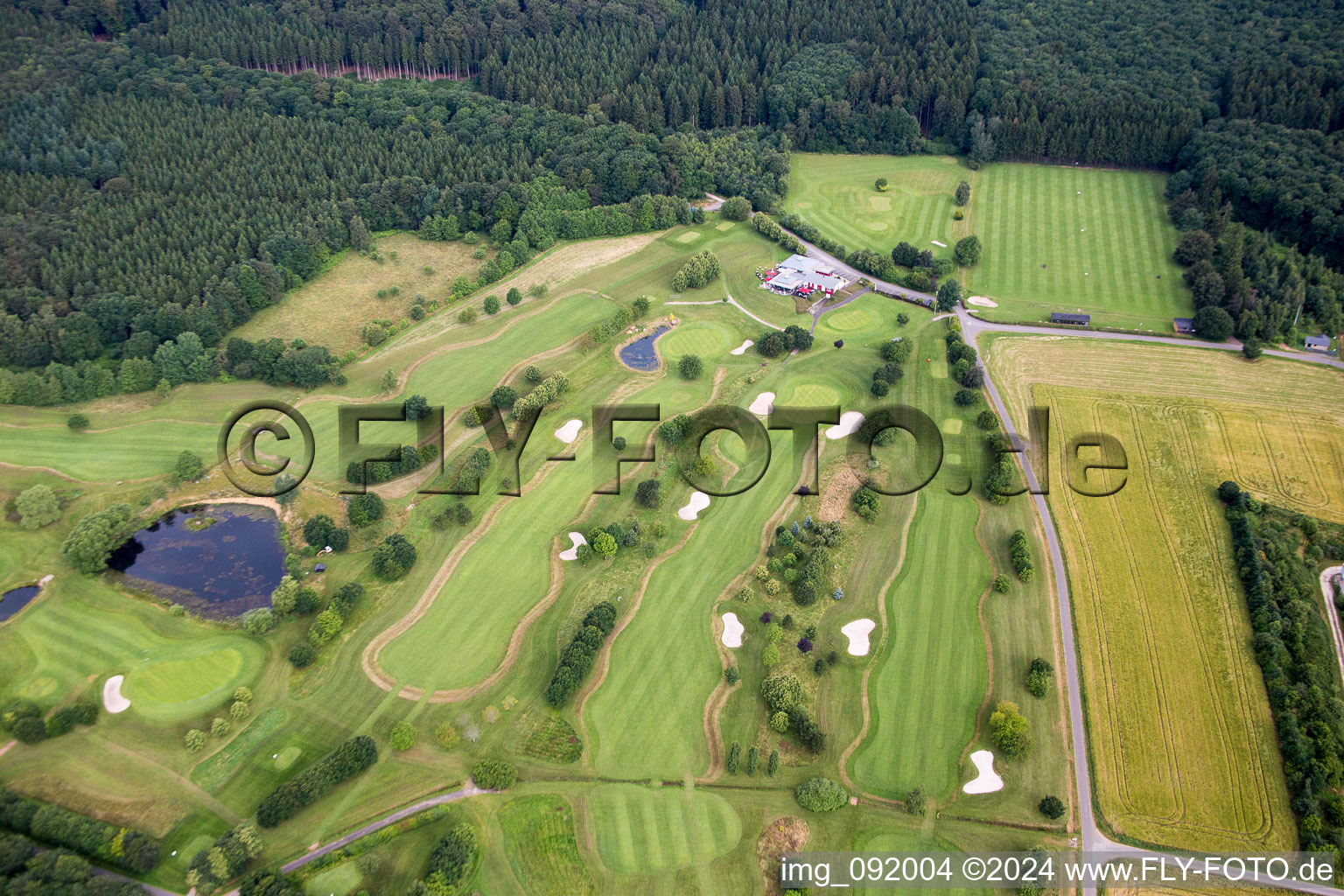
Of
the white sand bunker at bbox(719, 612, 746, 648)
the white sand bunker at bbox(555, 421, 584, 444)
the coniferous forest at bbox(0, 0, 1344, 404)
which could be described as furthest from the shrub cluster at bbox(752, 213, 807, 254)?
the white sand bunker at bbox(719, 612, 746, 648)

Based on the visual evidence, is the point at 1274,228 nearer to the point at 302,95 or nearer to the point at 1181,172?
the point at 1181,172

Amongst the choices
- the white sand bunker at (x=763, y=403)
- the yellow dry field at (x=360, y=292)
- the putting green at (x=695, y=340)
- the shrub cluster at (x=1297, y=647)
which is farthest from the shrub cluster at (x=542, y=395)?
the shrub cluster at (x=1297, y=647)

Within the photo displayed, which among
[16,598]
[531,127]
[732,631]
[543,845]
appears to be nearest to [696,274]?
[531,127]

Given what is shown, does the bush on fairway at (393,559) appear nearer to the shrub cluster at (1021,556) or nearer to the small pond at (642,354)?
the small pond at (642,354)

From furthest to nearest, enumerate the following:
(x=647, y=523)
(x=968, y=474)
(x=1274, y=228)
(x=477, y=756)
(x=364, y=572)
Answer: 1. (x=1274, y=228)
2. (x=968, y=474)
3. (x=647, y=523)
4. (x=364, y=572)
5. (x=477, y=756)

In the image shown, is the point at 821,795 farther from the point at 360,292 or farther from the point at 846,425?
the point at 360,292

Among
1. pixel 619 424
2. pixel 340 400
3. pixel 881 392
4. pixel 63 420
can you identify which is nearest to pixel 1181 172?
pixel 881 392
